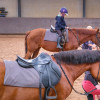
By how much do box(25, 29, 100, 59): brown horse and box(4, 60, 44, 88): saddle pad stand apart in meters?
5.38

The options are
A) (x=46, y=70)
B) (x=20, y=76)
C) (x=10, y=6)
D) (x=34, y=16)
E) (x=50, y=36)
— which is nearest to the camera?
(x=20, y=76)

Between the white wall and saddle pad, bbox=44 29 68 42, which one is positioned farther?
the white wall

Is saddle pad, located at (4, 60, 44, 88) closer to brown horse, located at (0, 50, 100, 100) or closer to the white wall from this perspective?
brown horse, located at (0, 50, 100, 100)

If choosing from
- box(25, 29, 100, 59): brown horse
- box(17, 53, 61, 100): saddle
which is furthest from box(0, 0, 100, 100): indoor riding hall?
box(17, 53, 61, 100): saddle

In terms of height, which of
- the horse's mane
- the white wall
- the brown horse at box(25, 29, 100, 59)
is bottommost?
the brown horse at box(25, 29, 100, 59)

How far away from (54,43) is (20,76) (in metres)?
5.58

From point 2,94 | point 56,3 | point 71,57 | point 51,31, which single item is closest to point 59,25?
point 51,31

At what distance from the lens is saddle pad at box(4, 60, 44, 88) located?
3211 millimetres

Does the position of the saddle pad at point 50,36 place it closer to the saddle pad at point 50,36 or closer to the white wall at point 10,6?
the saddle pad at point 50,36

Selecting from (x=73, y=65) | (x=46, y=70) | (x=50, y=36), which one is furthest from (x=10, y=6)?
(x=46, y=70)

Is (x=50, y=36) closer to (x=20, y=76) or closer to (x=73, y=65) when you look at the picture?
(x=73, y=65)

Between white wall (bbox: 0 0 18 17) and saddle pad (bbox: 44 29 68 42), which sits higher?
white wall (bbox: 0 0 18 17)

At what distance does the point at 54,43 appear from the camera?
8805 millimetres

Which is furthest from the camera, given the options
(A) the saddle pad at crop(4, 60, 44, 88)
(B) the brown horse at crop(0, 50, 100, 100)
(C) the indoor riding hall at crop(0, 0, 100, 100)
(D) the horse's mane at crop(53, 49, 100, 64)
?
(C) the indoor riding hall at crop(0, 0, 100, 100)
